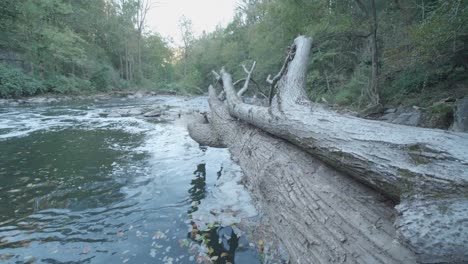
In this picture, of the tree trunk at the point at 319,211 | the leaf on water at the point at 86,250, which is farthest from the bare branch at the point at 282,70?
the leaf on water at the point at 86,250

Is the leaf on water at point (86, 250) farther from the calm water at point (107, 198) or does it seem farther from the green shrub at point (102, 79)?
the green shrub at point (102, 79)

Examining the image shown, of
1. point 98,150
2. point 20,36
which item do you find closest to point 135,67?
point 20,36

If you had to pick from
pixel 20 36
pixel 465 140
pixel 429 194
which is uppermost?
pixel 20 36

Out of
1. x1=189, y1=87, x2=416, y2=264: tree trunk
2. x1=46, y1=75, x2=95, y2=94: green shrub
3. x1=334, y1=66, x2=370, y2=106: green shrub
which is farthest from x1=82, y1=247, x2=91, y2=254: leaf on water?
x1=46, y1=75, x2=95, y2=94: green shrub

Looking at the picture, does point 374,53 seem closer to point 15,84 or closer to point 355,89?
point 355,89

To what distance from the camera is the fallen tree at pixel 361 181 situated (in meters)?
1.10

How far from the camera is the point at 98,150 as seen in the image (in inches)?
198

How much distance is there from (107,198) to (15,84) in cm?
1413

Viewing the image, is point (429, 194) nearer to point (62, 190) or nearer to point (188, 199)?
point (188, 199)

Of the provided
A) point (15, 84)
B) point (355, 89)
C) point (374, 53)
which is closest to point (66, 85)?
point (15, 84)

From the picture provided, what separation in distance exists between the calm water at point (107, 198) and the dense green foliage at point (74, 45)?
11.3 metres

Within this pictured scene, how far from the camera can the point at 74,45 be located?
2028cm

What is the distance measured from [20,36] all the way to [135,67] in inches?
637

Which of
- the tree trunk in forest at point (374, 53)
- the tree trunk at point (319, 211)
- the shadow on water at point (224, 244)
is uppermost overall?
the tree trunk in forest at point (374, 53)
